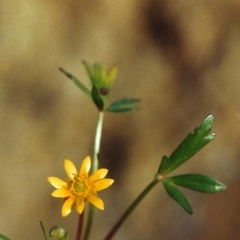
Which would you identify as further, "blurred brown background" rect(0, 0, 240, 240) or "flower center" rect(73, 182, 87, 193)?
"blurred brown background" rect(0, 0, 240, 240)

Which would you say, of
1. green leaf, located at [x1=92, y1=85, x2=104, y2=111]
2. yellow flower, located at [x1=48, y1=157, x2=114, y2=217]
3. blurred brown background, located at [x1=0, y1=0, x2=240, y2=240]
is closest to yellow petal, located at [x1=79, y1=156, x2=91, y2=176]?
yellow flower, located at [x1=48, y1=157, x2=114, y2=217]

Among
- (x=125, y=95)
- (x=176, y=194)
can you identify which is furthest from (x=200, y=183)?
(x=125, y=95)

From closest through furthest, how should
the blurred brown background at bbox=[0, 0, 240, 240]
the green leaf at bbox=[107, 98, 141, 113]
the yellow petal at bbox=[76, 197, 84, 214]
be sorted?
the yellow petal at bbox=[76, 197, 84, 214] < the green leaf at bbox=[107, 98, 141, 113] < the blurred brown background at bbox=[0, 0, 240, 240]

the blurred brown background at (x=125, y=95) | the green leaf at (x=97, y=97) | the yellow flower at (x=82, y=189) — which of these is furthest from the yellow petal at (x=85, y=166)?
the blurred brown background at (x=125, y=95)

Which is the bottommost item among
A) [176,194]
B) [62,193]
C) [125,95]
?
[62,193]

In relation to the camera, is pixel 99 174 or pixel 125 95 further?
pixel 125 95

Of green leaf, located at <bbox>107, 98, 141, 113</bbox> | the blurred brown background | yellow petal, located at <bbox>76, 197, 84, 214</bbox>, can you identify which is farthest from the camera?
the blurred brown background

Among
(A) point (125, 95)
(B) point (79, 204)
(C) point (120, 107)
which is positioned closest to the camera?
(B) point (79, 204)

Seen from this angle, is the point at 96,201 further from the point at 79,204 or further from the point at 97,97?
the point at 97,97

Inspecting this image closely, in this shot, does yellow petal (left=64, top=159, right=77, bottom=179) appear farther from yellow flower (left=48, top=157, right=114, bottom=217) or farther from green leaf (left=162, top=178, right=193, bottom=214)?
green leaf (left=162, top=178, right=193, bottom=214)

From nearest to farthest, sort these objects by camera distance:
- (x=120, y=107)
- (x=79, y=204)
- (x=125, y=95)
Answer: (x=79, y=204)
(x=120, y=107)
(x=125, y=95)
